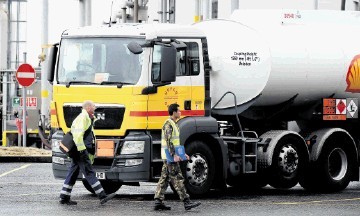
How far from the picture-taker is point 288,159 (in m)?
21.8

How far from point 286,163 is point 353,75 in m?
2.25

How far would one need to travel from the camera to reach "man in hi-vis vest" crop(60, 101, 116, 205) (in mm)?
18516

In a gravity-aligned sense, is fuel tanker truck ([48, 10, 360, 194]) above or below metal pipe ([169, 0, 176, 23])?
below

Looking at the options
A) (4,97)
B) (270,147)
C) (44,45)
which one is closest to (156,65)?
(270,147)

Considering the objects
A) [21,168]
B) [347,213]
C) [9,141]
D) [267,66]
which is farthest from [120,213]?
[9,141]

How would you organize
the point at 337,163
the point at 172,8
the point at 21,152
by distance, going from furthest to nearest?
the point at 172,8
the point at 21,152
the point at 337,163

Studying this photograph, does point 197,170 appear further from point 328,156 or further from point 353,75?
point 353,75

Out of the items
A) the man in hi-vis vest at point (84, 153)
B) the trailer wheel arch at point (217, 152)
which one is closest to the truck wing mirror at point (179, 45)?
the trailer wheel arch at point (217, 152)

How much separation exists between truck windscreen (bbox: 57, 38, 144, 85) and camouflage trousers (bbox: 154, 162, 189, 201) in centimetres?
203

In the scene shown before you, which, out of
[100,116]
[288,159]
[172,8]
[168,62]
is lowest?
[288,159]

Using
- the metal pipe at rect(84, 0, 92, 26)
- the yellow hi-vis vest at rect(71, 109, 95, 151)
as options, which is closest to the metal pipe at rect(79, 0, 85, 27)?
the metal pipe at rect(84, 0, 92, 26)

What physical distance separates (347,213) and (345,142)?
16.5 ft

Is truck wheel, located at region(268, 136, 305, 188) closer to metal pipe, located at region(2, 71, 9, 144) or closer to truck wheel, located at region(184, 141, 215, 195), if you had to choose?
truck wheel, located at region(184, 141, 215, 195)

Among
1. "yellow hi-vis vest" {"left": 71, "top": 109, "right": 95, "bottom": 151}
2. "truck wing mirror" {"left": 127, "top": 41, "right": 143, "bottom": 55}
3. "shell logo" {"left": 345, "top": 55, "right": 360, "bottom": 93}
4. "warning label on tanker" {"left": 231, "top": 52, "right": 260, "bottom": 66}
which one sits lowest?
"yellow hi-vis vest" {"left": 71, "top": 109, "right": 95, "bottom": 151}
